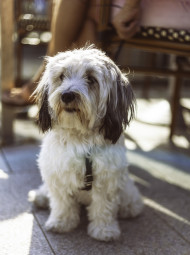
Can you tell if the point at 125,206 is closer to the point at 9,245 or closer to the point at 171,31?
the point at 9,245

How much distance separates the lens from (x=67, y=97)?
162cm

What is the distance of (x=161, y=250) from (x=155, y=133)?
1611mm

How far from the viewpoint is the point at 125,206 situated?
2.02 metres

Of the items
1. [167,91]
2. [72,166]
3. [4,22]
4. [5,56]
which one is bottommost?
[167,91]

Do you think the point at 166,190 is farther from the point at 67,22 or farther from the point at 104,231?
the point at 67,22

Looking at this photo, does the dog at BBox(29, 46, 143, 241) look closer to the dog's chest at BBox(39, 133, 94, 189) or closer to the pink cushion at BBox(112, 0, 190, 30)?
the dog's chest at BBox(39, 133, 94, 189)

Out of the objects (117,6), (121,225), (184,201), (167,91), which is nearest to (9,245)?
(121,225)

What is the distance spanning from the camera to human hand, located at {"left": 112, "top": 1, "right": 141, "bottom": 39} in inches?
82.6

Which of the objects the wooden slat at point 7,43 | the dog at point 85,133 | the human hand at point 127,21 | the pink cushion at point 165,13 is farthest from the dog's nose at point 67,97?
the wooden slat at point 7,43

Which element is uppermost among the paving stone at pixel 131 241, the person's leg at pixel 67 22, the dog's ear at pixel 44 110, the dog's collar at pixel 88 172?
→ the person's leg at pixel 67 22

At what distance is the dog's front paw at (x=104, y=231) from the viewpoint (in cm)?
181

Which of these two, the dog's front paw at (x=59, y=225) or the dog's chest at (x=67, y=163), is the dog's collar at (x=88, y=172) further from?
the dog's front paw at (x=59, y=225)

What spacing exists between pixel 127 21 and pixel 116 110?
26.2 inches

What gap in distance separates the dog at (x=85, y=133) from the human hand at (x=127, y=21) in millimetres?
479
